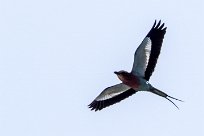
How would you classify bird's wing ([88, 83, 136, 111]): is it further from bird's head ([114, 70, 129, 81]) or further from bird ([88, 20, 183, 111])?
bird's head ([114, 70, 129, 81])

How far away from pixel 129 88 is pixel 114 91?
473 mm

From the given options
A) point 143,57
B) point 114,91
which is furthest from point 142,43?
point 114,91

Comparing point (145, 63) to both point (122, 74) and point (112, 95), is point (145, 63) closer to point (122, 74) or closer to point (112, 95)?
point (122, 74)

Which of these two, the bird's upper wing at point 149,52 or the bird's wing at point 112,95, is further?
the bird's wing at point 112,95

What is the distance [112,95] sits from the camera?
19.9m

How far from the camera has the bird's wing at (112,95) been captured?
19.7m

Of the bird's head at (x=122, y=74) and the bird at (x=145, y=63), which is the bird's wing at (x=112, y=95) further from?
the bird's head at (x=122, y=74)

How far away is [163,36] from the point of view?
1920 cm

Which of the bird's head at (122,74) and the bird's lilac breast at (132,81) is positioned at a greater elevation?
the bird's head at (122,74)

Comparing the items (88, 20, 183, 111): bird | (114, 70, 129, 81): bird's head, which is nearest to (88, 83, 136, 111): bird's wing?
(88, 20, 183, 111): bird

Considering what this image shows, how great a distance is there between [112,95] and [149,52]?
6.20ft

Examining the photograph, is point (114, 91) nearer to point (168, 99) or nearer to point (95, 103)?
point (95, 103)

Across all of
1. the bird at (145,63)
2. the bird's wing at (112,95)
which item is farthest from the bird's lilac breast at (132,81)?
the bird's wing at (112,95)

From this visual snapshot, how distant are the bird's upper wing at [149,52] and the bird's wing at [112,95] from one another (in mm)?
834
